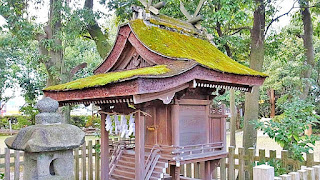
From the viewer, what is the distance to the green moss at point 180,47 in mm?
6138

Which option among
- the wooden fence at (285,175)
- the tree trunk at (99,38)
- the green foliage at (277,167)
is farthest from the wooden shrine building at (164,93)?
the tree trunk at (99,38)

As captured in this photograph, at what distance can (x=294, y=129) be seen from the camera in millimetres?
7246

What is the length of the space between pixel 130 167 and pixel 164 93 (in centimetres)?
233

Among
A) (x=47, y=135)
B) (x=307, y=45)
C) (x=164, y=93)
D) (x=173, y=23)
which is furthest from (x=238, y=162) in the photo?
(x=47, y=135)

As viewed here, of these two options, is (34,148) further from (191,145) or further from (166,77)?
(191,145)

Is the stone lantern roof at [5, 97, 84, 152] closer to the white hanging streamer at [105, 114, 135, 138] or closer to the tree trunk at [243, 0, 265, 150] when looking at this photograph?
the white hanging streamer at [105, 114, 135, 138]

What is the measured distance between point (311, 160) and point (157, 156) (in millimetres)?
3742

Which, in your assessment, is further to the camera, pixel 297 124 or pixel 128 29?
pixel 297 124

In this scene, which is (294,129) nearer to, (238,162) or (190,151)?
(238,162)

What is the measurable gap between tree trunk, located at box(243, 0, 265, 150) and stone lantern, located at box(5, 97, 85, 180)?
7.45m

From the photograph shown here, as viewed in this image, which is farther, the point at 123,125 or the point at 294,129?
the point at 294,129

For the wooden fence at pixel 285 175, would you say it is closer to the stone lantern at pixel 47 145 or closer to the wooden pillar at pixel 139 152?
the stone lantern at pixel 47 145

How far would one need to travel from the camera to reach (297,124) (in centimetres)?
720

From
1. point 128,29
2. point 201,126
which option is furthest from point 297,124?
point 128,29
